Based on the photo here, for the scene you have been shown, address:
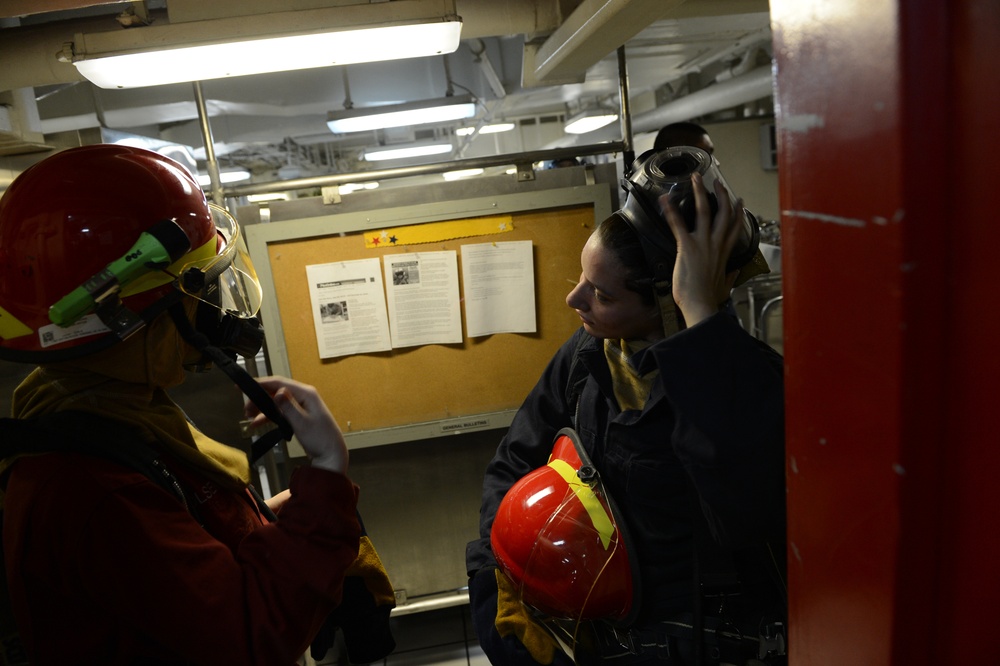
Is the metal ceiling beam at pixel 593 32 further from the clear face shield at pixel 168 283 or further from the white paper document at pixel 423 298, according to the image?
the clear face shield at pixel 168 283

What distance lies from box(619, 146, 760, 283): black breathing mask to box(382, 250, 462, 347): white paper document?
1409mm

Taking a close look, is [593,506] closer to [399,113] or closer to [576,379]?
[576,379]

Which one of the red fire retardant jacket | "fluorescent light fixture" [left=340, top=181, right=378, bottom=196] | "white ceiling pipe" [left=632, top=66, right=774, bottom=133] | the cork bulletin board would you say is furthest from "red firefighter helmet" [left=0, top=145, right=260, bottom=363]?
"white ceiling pipe" [left=632, top=66, right=774, bottom=133]

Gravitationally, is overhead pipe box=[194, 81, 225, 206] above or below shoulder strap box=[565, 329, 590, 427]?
above

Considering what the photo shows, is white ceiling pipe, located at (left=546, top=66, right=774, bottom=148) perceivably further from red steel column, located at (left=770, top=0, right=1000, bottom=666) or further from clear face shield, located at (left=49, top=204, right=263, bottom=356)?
red steel column, located at (left=770, top=0, right=1000, bottom=666)

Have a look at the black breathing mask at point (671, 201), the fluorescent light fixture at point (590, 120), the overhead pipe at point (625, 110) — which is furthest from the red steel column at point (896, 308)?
the fluorescent light fixture at point (590, 120)

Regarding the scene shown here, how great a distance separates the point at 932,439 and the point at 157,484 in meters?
1.01

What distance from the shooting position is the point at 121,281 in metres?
0.96

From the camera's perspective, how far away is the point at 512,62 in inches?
224

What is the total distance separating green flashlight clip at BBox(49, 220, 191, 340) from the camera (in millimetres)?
939

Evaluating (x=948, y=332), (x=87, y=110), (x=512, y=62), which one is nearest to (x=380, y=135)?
(x=512, y=62)

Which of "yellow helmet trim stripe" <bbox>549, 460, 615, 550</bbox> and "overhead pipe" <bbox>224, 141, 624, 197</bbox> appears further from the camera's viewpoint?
"overhead pipe" <bbox>224, 141, 624, 197</bbox>

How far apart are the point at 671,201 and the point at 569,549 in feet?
2.40

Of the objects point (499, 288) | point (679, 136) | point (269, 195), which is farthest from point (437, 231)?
point (269, 195)
